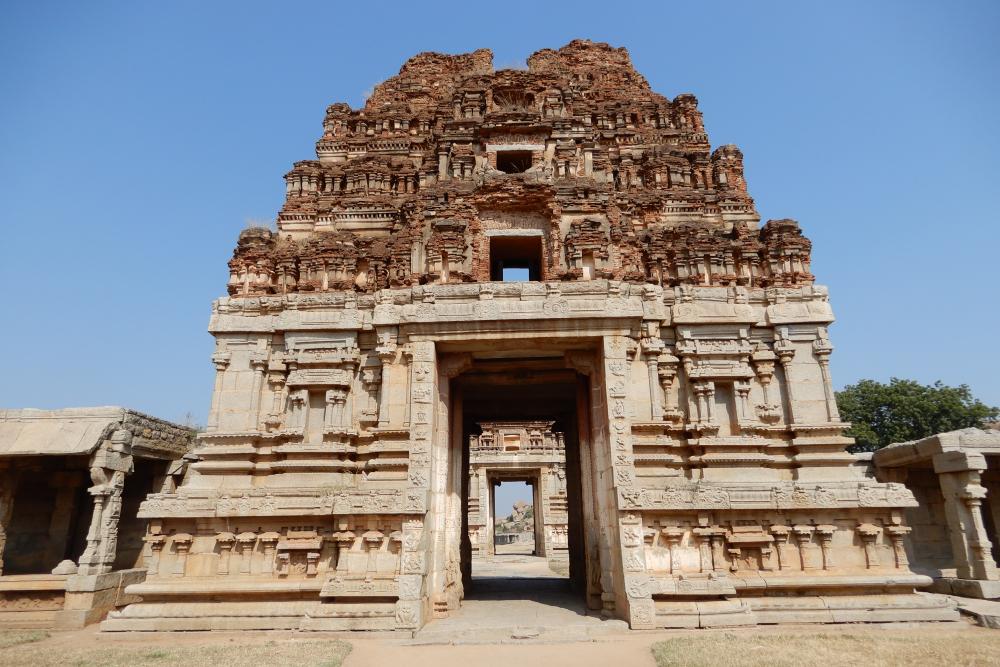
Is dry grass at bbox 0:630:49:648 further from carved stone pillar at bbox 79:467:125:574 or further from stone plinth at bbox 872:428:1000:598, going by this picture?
stone plinth at bbox 872:428:1000:598

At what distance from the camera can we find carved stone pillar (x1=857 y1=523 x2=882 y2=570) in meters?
10.9

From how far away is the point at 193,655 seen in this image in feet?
29.5

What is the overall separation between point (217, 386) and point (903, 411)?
4464 cm

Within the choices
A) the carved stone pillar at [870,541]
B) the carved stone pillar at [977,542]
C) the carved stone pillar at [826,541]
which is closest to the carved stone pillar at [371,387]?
the carved stone pillar at [826,541]

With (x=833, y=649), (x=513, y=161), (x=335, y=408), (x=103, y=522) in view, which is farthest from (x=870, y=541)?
(x=103, y=522)

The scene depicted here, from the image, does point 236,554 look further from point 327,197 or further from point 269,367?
point 327,197

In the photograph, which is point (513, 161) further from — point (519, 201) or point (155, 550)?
point (155, 550)

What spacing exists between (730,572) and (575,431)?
6.55 metres

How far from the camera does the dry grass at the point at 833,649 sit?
26.3ft

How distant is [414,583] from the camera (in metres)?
10.3

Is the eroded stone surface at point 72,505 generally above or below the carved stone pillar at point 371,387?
below

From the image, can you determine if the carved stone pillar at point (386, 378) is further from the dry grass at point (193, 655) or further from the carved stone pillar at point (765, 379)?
the carved stone pillar at point (765, 379)

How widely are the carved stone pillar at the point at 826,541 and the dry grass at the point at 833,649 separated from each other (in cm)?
135

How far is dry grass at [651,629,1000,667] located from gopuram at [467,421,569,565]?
22.5 m
